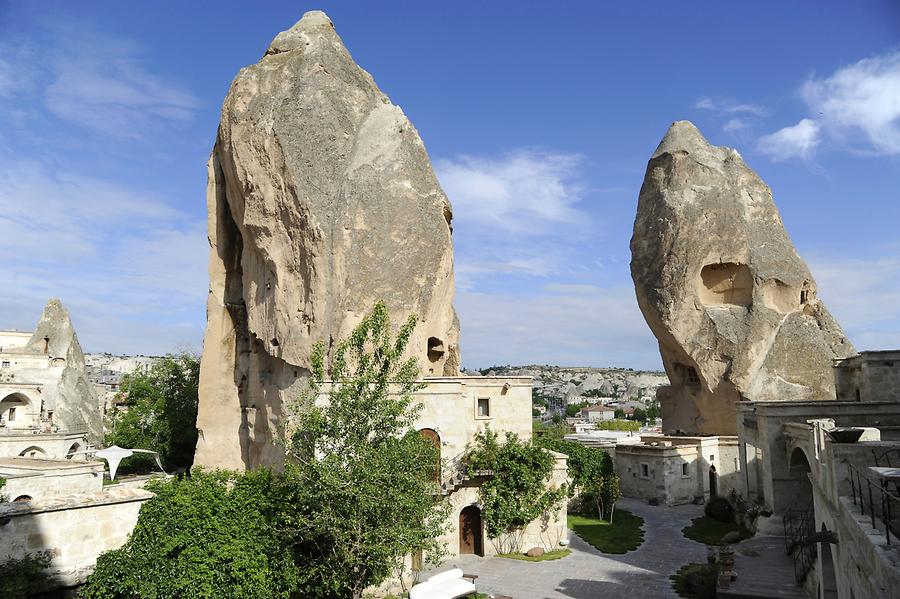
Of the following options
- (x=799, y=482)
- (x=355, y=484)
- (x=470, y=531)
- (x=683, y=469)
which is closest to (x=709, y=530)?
(x=799, y=482)

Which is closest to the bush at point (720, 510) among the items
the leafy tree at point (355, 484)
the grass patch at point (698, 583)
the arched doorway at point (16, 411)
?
the grass patch at point (698, 583)

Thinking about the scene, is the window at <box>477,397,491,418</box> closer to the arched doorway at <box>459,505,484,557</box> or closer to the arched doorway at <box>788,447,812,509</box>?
the arched doorway at <box>459,505,484,557</box>

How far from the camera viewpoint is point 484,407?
87.5 feet

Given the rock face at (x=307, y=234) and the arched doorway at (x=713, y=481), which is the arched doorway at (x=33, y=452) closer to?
the rock face at (x=307, y=234)

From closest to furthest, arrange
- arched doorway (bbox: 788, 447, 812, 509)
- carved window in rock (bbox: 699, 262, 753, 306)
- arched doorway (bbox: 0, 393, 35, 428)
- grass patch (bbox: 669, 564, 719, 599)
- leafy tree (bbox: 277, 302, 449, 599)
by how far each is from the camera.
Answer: leafy tree (bbox: 277, 302, 449, 599), grass patch (bbox: 669, 564, 719, 599), arched doorway (bbox: 788, 447, 812, 509), carved window in rock (bbox: 699, 262, 753, 306), arched doorway (bbox: 0, 393, 35, 428)

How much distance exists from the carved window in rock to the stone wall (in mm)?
36888

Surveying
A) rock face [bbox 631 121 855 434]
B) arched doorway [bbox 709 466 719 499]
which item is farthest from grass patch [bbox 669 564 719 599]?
rock face [bbox 631 121 855 434]

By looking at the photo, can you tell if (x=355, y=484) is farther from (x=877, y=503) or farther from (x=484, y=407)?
(x=484, y=407)

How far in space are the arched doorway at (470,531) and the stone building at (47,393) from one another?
30.3 m

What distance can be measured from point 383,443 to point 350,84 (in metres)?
21.3

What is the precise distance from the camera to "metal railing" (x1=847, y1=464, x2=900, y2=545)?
893cm

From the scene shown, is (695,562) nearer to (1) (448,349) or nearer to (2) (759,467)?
(2) (759,467)

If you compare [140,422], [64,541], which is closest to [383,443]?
[64,541]

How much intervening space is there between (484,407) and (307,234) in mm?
10802
